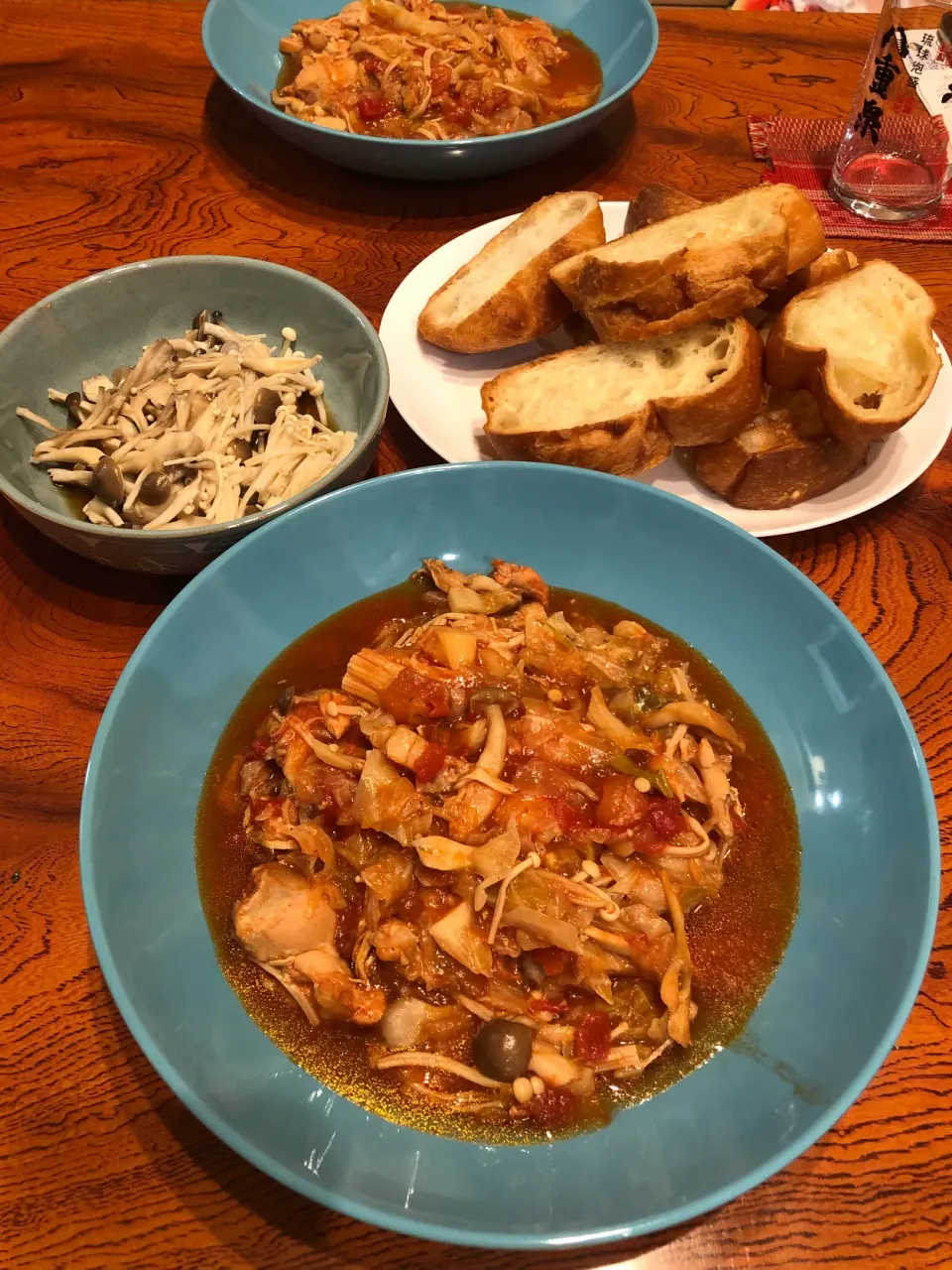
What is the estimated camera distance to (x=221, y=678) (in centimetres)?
238

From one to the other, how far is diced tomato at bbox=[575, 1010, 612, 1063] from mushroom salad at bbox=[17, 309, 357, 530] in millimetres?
1808

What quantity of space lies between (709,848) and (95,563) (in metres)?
2.22

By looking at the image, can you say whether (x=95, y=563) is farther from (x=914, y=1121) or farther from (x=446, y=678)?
(x=914, y=1121)

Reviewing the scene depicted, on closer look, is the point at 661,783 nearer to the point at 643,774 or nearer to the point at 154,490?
the point at 643,774

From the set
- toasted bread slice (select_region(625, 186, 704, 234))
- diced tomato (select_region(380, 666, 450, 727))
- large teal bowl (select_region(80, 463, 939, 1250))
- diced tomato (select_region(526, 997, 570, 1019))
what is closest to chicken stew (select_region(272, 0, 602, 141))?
toasted bread slice (select_region(625, 186, 704, 234))

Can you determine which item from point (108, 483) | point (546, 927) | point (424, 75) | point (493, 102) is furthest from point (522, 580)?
point (424, 75)

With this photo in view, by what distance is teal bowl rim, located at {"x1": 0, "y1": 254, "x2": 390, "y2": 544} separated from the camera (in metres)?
2.41

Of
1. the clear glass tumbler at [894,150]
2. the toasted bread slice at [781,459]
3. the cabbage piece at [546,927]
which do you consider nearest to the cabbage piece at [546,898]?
the cabbage piece at [546,927]

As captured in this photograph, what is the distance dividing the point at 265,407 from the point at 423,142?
60.0 inches

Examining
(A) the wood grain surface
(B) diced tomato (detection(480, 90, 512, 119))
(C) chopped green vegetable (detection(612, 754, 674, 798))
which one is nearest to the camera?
(A) the wood grain surface

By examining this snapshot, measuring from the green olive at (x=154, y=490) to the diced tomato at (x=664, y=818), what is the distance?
1.87 metres

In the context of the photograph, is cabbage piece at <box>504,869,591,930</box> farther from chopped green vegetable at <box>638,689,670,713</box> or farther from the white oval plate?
the white oval plate

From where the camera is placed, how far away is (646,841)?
208cm

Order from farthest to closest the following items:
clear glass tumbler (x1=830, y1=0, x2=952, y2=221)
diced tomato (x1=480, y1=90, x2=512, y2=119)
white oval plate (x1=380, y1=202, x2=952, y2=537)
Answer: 1. diced tomato (x1=480, y1=90, x2=512, y2=119)
2. clear glass tumbler (x1=830, y1=0, x2=952, y2=221)
3. white oval plate (x1=380, y1=202, x2=952, y2=537)
